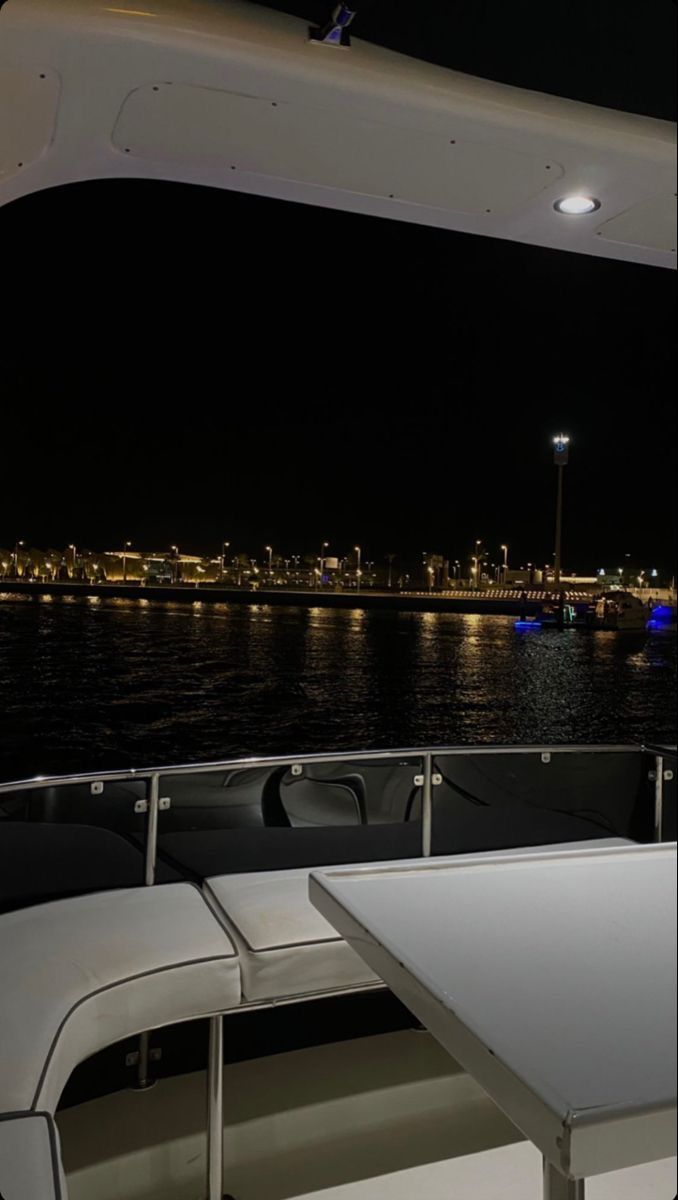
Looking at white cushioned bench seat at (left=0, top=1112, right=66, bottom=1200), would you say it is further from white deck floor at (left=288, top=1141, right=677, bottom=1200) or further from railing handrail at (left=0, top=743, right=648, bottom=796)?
railing handrail at (left=0, top=743, right=648, bottom=796)

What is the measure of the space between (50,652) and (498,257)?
36651 mm

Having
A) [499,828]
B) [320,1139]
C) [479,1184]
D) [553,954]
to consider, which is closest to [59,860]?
[320,1139]

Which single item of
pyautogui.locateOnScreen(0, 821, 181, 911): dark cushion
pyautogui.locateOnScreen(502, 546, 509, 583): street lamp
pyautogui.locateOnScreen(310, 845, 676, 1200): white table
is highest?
pyautogui.locateOnScreen(502, 546, 509, 583): street lamp

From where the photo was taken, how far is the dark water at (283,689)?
2812 cm

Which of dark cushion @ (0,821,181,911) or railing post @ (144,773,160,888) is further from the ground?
railing post @ (144,773,160,888)

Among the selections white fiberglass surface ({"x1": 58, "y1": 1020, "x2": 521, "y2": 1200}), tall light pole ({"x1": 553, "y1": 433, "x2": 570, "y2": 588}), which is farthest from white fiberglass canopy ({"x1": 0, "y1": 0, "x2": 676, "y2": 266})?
white fiberglass surface ({"x1": 58, "y1": 1020, "x2": 521, "y2": 1200})

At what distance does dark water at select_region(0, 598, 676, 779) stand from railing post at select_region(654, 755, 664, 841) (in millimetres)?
21853

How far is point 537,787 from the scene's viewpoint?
3.06 metres

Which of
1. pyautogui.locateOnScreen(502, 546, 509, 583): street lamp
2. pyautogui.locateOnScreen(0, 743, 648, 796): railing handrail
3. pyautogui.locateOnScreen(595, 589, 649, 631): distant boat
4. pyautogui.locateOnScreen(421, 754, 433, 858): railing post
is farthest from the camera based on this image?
pyautogui.locateOnScreen(595, 589, 649, 631): distant boat

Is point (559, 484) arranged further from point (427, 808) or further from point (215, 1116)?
point (215, 1116)

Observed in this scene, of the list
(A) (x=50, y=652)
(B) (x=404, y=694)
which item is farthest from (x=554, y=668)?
(A) (x=50, y=652)

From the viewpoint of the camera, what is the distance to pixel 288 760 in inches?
95.0

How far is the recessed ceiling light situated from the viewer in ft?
4.35

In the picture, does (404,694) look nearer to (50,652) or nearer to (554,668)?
(554,668)
